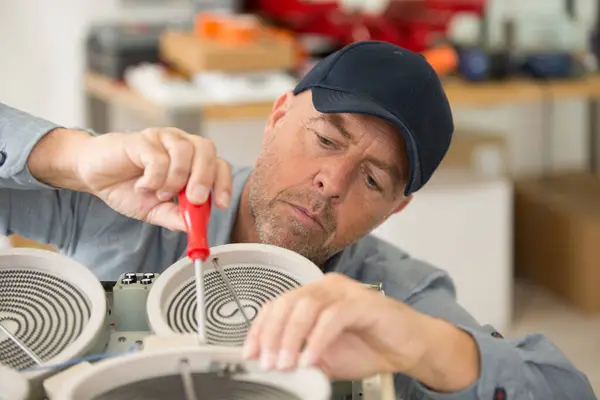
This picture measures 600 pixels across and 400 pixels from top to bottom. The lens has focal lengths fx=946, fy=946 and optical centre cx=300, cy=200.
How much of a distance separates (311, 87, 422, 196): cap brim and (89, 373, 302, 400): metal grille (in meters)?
0.51

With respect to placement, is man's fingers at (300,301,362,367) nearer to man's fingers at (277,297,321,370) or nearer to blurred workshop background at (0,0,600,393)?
man's fingers at (277,297,321,370)

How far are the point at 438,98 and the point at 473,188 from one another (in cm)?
167

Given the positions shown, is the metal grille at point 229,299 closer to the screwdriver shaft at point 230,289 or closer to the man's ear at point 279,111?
the screwdriver shaft at point 230,289

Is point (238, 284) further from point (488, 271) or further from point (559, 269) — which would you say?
point (559, 269)

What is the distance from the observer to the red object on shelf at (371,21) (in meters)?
2.80

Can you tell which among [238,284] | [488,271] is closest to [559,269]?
[488,271]

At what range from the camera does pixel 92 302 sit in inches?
34.3

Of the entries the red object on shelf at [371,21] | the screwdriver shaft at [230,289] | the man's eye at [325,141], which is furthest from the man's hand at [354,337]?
the red object on shelf at [371,21]

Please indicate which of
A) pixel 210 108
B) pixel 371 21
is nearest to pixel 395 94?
pixel 210 108

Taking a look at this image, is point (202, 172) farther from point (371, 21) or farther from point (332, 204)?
point (371, 21)

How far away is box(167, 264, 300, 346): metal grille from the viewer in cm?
85

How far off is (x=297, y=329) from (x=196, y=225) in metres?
0.21

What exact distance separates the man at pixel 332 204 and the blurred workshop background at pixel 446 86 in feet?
3.88

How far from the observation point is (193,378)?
0.72 metres
